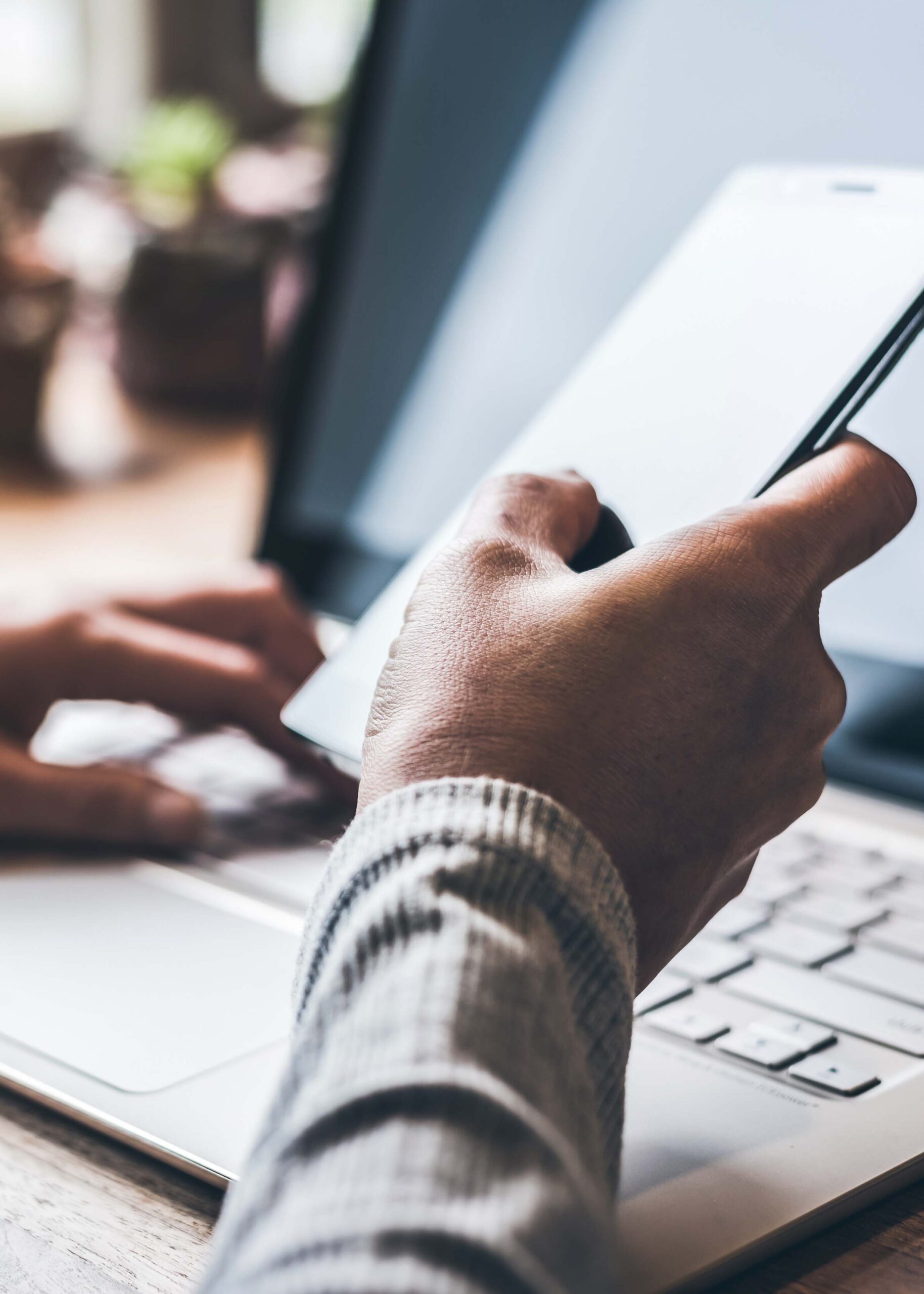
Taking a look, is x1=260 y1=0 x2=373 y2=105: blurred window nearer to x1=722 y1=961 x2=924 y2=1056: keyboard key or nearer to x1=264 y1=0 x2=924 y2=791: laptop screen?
x1=264 y1=0 x2=924 y2=791: laptop screen

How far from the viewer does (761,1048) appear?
0.29 m

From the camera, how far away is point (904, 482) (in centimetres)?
28

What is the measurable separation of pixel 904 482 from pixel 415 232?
36cm

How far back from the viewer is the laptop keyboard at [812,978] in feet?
0.94

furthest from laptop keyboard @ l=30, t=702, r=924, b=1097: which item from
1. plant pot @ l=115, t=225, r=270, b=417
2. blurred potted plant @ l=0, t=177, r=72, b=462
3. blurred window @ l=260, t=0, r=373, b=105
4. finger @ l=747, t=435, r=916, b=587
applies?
blurred window @ l=260, t=0, r=373, b=105

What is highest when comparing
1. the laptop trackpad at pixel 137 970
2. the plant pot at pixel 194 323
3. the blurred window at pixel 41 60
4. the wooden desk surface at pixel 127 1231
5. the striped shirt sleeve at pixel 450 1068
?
the striped shirt sleeve at pixel 450 1068

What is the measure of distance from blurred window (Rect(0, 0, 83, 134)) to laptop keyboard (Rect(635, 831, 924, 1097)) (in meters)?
2.60

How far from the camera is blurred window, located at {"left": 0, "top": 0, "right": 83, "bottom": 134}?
2.59m

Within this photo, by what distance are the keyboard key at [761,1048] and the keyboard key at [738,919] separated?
5 cm

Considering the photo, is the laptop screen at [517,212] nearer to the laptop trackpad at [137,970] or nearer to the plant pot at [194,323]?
the laptop trackpad at [137,970]

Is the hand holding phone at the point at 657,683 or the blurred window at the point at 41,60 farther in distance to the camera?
the blurred window at the point at 41,60

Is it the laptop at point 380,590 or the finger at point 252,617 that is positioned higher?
the laptop at point 380,590

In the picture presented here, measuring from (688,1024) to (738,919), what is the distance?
0.06 meters

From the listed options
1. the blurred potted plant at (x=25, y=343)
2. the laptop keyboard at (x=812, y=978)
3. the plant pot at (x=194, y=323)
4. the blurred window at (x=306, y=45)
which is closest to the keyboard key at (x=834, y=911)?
the laptop keyboard at (x=812, y=978)
